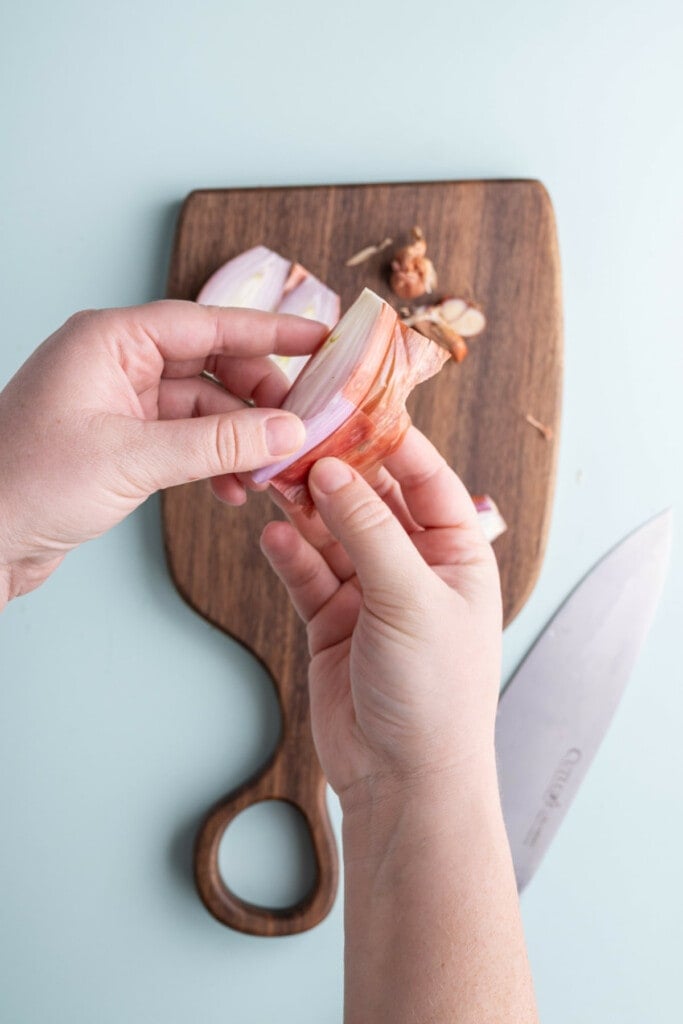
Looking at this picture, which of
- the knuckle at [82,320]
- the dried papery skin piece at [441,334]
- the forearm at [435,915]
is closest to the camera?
the forearm at [435,915]

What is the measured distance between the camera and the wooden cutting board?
4.04 ft

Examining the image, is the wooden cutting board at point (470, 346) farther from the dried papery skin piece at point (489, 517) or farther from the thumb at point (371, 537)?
the thumb at point (371, 537)

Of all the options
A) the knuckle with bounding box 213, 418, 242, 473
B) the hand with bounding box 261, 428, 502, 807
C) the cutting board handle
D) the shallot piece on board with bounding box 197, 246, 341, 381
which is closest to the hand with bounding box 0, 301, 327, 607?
the knuckle with bounding box 213, 418, 242, 473

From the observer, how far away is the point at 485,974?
75 cm

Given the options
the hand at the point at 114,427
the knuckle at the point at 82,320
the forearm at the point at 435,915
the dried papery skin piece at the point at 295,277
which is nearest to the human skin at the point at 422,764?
the forearm at the point at 435,915

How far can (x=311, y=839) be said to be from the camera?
1.31m

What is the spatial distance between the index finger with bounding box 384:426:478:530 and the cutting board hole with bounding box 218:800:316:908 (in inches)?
24.9

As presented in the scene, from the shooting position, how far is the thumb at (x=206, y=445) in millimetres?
766

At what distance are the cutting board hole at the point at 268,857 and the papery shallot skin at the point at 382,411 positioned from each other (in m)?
0.68

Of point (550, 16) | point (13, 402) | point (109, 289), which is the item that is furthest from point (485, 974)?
point (550, 16)

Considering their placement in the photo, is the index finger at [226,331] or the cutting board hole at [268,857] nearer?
the index finger at [226,331]

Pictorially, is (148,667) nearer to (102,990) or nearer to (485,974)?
(102,990)

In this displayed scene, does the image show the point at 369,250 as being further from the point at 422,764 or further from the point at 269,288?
the point at 422,764

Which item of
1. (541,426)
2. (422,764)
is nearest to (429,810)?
(422,764)
